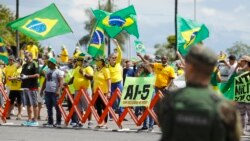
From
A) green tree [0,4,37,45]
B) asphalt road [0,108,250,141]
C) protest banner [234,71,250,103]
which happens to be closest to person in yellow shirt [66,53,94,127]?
asphalt road [0,108,250,141]

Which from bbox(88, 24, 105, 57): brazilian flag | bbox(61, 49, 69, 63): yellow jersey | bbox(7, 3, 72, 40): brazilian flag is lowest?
bbox(61, 49, 69, 63): yellow jersey

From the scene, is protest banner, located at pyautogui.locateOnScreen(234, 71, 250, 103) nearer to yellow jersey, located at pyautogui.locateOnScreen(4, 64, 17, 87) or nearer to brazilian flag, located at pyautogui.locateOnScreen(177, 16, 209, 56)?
brazilian flag, located at pyautogui.locateOnScreen(177, 16, 209, 56)

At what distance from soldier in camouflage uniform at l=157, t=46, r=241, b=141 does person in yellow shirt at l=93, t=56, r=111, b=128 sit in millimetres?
13375

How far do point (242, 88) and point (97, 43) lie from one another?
25.8ft

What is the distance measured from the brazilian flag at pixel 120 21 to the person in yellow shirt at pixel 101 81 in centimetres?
364

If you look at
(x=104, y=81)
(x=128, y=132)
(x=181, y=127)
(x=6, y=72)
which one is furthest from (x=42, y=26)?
(x=181, y=127)

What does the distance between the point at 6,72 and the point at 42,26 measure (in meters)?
1.68

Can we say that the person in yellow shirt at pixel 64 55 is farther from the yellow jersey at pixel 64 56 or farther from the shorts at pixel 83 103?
the shorts at pixel 83 103

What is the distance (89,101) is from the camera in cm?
A: 1895

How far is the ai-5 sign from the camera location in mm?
18094

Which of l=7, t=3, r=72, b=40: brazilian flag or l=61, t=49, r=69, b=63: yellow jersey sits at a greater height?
l=7, t=3, r=72, b=40: brazilian flag

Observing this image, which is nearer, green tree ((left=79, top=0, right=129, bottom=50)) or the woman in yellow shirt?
the woman in yellow shirt

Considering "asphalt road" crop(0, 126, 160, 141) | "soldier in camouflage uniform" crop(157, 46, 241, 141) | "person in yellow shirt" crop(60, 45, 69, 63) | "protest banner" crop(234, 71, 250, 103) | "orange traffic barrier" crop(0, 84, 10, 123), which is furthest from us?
"person in yellow shirt" crop(60, 45, 69, 63)

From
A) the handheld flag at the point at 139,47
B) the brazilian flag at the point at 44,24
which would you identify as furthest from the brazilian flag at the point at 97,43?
the brazilian flag at the point at 44,24
